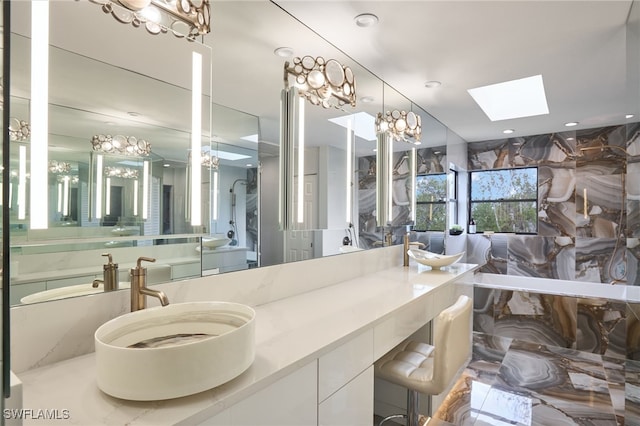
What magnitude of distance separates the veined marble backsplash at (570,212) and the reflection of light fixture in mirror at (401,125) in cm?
237

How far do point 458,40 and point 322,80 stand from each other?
2.94 feet

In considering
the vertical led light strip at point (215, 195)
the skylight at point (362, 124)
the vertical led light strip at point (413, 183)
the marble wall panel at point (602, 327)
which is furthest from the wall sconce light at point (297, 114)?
the marble wall panel at point (602, 327)

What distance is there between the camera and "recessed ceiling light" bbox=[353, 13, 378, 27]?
1.83 m

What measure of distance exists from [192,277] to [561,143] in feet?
16.1

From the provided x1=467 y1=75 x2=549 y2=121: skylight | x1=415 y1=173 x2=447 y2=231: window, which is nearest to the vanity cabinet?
x1=415 y1=173 x2=447 y2=231: window

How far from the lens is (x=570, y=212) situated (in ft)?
14.3

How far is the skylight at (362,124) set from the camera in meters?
2.38

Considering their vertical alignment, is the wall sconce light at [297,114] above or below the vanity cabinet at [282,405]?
above

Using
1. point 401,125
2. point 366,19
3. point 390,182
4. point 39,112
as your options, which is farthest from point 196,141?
point 401,125

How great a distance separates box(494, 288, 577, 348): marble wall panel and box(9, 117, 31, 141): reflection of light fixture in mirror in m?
4.40

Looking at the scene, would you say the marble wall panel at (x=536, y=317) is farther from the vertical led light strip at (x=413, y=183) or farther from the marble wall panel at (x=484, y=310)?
the vertical led light strip at (x=413, y=183)

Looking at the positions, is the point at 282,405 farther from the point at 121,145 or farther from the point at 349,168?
the point at 349,168

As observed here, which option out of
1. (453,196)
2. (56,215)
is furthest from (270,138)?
(453,196)

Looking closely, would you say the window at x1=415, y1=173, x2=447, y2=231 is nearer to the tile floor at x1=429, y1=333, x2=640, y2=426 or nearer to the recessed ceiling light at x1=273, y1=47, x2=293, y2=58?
the tile floor at x1=429, y1=333, x2=640, y2=426
